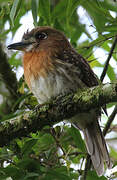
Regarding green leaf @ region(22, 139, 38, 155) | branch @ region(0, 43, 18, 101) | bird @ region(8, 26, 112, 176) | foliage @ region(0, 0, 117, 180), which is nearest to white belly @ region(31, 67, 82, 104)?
bird @ region(8, 26, 112, 176)

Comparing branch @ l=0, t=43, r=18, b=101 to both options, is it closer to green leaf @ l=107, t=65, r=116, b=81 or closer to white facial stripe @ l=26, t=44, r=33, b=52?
white facial stripe @ l=26, t=44, r=33, b=52

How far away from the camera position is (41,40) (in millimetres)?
4023

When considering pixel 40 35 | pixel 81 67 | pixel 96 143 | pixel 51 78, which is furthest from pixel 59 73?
pixel 96 143

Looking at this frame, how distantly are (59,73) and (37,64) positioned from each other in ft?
1.07

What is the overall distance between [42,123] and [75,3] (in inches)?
39.0

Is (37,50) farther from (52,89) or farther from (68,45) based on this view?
(52,89)

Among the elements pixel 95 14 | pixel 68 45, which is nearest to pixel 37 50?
pixel 68 45

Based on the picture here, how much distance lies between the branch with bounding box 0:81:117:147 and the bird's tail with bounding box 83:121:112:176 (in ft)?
3.33

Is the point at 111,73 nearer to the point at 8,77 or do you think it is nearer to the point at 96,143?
the point at 96,143

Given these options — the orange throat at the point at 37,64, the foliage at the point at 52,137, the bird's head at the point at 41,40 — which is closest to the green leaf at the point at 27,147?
the foliage at the point at 52,137

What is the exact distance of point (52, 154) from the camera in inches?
126

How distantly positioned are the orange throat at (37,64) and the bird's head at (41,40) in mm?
101

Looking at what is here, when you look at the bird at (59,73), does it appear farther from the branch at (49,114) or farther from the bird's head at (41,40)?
the branch at (49,114)

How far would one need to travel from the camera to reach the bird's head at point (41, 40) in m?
3.92
